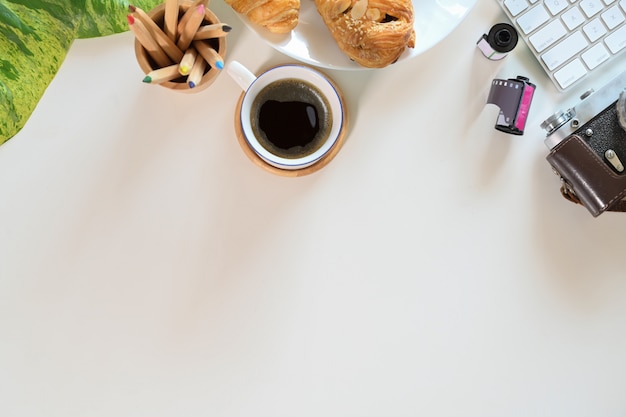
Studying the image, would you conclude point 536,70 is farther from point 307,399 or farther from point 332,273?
point 307,399

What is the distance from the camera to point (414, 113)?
723 mm

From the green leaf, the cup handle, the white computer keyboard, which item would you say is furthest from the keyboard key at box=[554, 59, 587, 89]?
the green leaf

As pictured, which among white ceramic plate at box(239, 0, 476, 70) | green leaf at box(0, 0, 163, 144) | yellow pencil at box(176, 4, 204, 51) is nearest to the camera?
green leaf at box(0, 0, 163, 144)

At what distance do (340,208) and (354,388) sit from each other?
239 millimetres

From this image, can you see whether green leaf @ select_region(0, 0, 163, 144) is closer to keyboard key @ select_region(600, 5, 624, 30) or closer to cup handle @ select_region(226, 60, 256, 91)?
cup handle @ select_region(226, 60, 256, 91)

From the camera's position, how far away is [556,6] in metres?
0.71

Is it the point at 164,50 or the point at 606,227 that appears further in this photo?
the point at 606,227

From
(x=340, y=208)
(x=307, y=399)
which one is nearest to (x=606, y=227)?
(x=340, y=208)

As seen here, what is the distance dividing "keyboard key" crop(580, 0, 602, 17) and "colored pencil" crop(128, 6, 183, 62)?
52 cm

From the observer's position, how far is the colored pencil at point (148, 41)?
555mm

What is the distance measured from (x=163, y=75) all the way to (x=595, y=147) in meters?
0.53

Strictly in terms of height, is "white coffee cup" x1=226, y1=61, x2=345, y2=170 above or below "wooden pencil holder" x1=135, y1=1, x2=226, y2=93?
below

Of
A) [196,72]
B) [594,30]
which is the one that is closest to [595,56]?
[594,30]

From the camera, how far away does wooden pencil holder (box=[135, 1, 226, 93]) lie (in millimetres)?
628
